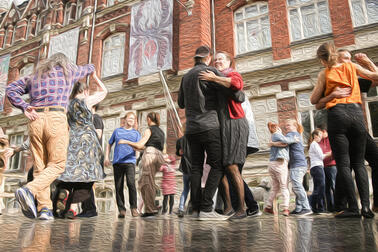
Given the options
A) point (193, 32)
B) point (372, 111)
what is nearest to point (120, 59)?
point (193, 32)

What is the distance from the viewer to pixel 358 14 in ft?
30.8

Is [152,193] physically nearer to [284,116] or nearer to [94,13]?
[284,116]

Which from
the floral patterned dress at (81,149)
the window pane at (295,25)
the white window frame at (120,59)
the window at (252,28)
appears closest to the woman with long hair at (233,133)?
the floral patterned dress at (81,149)

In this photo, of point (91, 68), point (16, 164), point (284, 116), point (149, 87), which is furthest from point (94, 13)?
point (91, 68)

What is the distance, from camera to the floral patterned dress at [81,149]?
3521 mm

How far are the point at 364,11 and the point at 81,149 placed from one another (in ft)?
31.6

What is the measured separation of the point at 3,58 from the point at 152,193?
1773cm

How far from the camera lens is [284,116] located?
9523 millimetres

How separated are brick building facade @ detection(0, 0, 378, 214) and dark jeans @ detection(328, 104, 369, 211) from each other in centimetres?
396

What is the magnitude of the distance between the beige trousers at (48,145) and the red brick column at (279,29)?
855cm

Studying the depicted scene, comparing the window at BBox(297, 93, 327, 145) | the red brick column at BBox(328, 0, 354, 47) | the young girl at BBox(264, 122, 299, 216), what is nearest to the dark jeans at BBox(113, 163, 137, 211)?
the young girl at BBox(264, 122, 299, 216)

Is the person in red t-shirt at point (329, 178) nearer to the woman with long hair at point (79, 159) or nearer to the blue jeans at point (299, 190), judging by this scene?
the blue jeans at point (299, 190)

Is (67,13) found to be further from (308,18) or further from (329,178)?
(329,178)

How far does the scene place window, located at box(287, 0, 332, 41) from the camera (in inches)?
388
